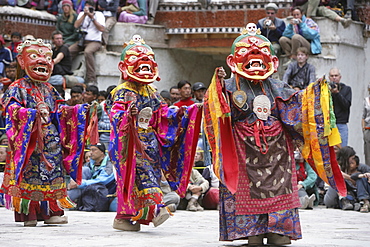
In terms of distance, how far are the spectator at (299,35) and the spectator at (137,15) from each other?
317 cm

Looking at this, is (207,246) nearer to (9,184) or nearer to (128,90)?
(128,90)

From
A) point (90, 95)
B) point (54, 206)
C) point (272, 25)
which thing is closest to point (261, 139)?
point (54, 206)

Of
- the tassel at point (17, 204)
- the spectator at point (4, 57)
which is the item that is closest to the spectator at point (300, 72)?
the spectator at point (4, 57)

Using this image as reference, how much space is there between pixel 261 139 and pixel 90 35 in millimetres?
8533

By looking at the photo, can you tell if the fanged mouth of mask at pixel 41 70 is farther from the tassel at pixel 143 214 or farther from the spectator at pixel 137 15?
the spectator at pixel 137 15

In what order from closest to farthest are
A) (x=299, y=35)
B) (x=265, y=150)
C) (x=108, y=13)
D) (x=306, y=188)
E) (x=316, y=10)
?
(x=265, y=150), (x=306, y=188), (x=299, y=35), (x=316, y=10), (x=108, y=13)

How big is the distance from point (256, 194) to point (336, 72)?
5.59 meters

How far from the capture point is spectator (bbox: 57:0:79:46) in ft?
50.0

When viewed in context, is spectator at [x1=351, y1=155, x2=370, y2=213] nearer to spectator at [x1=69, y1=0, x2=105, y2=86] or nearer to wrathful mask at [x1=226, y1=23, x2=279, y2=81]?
wrathful mask at [x1=226, y1=23, x2=279, y2=81]

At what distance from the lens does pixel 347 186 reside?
440 inches

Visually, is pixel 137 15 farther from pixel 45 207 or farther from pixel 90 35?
pixel 45 207

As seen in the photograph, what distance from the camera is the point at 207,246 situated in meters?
6.86

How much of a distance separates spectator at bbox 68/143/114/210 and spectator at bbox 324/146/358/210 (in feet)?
9.55

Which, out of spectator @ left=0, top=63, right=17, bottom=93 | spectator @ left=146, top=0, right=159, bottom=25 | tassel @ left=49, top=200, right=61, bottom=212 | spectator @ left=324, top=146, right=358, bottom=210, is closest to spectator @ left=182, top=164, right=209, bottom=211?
spectator @ left=324, top=146, right=358, bottom=210
